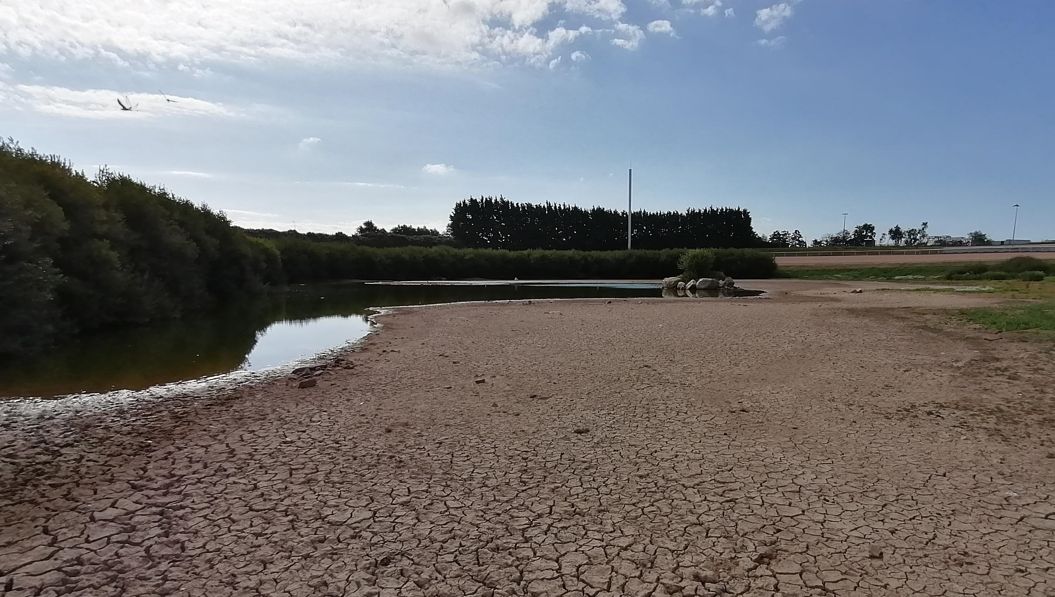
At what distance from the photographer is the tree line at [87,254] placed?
13.0 meters

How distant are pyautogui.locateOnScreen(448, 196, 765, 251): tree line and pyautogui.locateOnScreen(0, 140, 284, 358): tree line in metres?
83.8

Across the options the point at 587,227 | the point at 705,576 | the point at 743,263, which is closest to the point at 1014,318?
the point at 705,576

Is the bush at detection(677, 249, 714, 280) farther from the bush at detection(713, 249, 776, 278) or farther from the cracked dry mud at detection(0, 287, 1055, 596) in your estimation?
the cracked dry mud at detection(0, 287, 1055, 596)

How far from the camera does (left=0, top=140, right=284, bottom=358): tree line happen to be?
1302 cm

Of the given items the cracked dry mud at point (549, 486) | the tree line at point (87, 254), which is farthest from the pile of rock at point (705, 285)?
the cracked dry mud at point (549, 486)

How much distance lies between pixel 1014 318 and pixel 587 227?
336ft

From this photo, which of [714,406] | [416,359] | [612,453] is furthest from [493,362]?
[612,453]


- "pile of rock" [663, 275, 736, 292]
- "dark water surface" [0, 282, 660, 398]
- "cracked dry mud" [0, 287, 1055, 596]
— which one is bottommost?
"dark water surface" [0, 282, 660, 398]

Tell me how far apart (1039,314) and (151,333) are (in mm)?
26498

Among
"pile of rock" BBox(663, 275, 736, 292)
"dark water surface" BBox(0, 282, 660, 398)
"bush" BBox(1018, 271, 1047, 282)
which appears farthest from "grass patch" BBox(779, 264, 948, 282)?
"dark water surface" BBox(0, 282, 660, 398)

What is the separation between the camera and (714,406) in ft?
27.1

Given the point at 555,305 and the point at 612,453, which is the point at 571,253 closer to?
the point at 555,305

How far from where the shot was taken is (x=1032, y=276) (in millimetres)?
42562

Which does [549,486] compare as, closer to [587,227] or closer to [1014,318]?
[1014,318]
